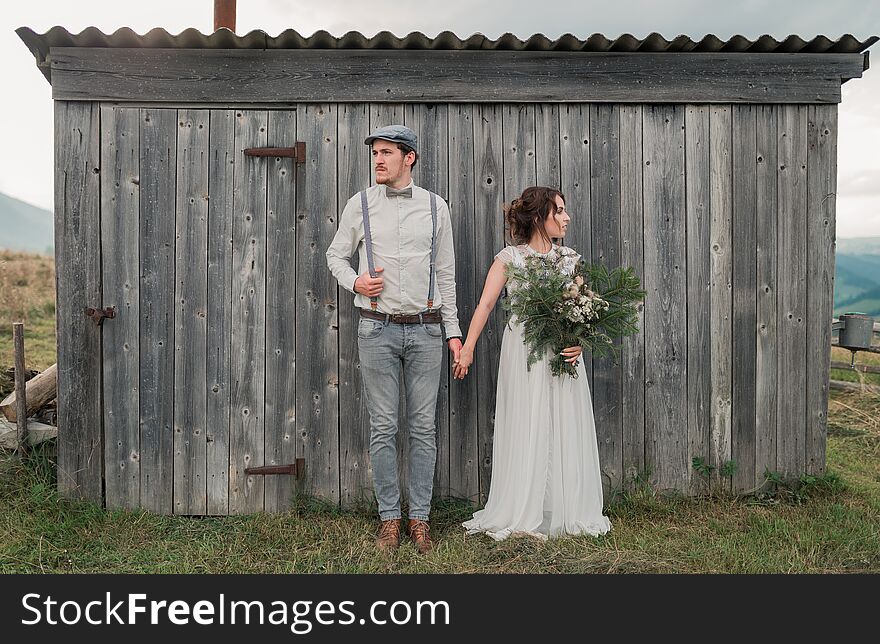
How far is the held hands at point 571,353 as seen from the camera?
408 cm

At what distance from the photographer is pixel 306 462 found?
4711 mm

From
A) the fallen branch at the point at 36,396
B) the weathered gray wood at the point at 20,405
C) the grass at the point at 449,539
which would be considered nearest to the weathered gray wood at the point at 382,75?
the weathered gray wood at the point at 20,405

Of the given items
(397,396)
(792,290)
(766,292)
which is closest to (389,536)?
(397,396)

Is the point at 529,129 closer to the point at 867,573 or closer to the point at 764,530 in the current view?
the point at 764,530

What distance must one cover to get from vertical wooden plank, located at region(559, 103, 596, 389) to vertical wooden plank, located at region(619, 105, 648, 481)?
9.1 inches

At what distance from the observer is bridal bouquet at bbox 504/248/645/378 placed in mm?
4047

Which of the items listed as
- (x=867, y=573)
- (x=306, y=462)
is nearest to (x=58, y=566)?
(x=306, y=462)

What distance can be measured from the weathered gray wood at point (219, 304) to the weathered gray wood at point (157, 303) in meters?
0.25

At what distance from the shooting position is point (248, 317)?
4.65 metres

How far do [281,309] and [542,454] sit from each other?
190 centimetres

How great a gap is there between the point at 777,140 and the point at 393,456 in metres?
3.30

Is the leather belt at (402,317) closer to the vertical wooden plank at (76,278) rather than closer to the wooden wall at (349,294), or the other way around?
the wooden wall at (349,294)
